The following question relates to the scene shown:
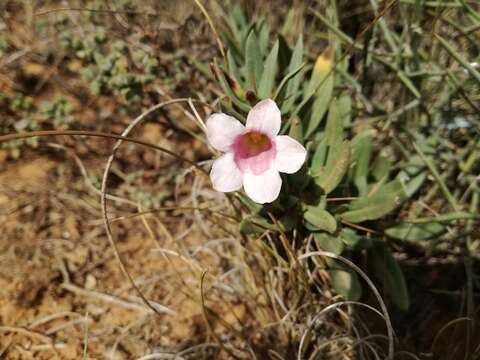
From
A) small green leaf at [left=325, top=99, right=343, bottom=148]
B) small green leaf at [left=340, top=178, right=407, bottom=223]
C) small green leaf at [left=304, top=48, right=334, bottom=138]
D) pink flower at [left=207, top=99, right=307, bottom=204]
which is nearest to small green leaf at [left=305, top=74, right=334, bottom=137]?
small green leaf at [left=304, top=48, right=334, bottom=138]

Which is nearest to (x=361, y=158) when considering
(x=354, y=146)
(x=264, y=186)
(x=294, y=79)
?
(x=354, y=146)

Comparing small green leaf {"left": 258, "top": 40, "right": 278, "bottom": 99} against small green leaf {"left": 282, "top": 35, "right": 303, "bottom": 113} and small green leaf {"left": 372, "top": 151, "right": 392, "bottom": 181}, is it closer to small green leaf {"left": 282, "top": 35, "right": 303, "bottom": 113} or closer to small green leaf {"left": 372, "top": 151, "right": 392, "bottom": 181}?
small green leaf {"left": 282, "top": 35, "right": 303, "bottom": 113}

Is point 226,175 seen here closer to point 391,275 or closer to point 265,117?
point 265,117

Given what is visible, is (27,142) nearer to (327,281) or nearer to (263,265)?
(263,265)

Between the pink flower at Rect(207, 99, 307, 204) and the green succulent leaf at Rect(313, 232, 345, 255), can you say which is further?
the green succulent leaf at Rect(313, 232, 345, 255)

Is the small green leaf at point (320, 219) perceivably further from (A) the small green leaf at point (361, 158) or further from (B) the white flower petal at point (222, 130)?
(B) the white flower petal at point (222, 130)

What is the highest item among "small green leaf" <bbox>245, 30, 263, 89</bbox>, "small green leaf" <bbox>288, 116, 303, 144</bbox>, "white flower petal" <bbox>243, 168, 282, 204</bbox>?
"small green leaf" <bbox>245, 30, 263, 89</bbox>
